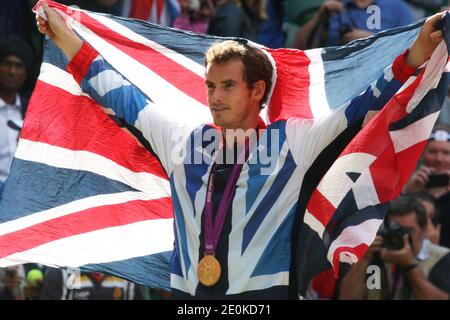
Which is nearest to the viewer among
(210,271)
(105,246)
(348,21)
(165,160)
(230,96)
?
(210,271)

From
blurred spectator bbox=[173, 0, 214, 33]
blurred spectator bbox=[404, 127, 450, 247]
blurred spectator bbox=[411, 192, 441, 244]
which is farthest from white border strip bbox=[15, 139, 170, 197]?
blurred spectator bbox=[173, 0, 214, 33]

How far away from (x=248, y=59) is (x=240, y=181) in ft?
1.77

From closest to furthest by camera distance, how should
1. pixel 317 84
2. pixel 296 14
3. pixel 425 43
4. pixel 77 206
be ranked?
1. pixel 425 43
2. pixel 317 84
3. pixel 77 206
4. pixel 296 14

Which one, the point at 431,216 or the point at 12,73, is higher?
the point at 12,73

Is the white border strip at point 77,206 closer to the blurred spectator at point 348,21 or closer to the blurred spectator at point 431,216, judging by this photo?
the blurred spectator at point 431,216

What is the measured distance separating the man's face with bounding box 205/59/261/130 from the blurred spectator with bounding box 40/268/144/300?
297 cm

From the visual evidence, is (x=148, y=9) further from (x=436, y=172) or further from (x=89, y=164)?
(x=89, y=164)

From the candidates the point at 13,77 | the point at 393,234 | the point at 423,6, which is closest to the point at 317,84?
the point at 393,234

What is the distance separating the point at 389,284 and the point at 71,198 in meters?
2.43

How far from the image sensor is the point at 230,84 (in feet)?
16.2

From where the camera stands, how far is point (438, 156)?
7.79 m

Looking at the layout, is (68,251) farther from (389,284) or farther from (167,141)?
(389,284)

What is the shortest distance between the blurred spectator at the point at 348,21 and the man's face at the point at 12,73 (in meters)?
→ 2.00

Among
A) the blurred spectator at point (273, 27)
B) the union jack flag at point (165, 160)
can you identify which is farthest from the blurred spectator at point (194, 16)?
the union jack flag at point (165, 160)
